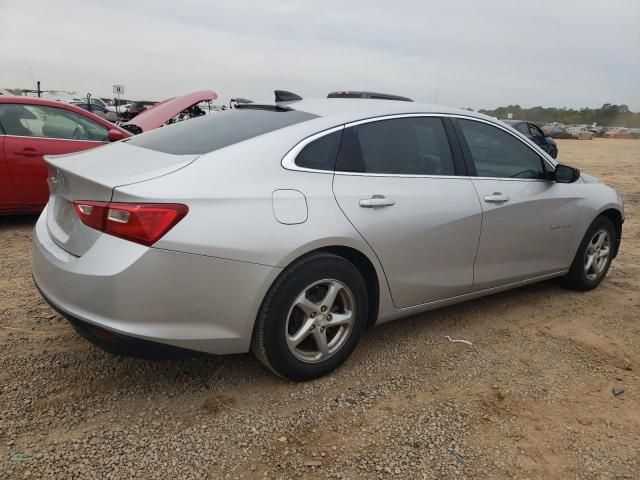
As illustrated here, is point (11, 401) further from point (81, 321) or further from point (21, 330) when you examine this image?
point (21, 330)

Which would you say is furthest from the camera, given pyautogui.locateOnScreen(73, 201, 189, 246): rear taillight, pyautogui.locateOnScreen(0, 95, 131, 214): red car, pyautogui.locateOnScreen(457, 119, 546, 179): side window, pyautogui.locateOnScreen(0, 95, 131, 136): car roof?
pyautogui.locateOnScreen(0, 95, 131, 136): car roof

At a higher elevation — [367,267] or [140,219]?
[140,219]

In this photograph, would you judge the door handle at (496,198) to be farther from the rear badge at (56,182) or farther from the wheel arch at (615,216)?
the rear badge at (56,182)

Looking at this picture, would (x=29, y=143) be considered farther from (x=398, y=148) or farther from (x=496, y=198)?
(x=496, y=198)

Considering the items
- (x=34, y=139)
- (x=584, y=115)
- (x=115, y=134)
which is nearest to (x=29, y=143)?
(x=34, y=139)

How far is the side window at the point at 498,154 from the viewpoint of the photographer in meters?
3.52

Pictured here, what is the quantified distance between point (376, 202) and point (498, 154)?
1.33 metres

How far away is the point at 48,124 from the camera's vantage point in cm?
559

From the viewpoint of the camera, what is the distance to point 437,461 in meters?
2.28

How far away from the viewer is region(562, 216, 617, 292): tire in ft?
14.0

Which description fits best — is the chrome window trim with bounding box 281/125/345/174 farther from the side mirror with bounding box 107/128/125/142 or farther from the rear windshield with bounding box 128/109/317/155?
the side mirror with bounding box 107/128/125/142

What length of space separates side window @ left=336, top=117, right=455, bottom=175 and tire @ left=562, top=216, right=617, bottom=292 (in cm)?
166

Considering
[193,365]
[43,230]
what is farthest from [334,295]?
[43,230]

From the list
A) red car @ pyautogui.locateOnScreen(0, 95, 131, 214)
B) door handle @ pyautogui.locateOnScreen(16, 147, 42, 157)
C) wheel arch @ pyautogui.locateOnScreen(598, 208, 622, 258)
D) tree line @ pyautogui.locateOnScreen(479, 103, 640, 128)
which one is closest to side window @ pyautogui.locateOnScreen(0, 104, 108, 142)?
red car @ pyautogui.locateOnScreen(0, 95, 131, 214)
